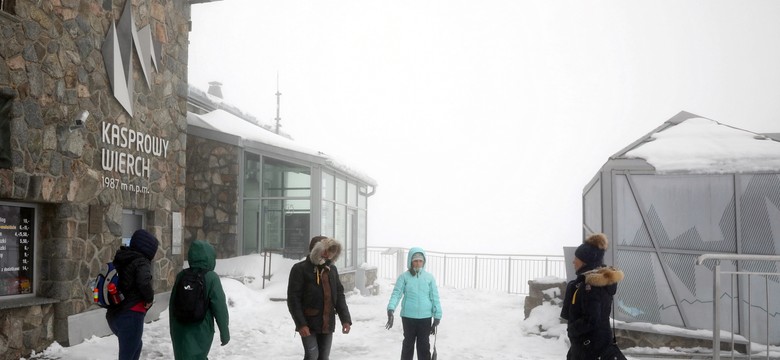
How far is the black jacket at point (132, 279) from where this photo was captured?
5.25 m

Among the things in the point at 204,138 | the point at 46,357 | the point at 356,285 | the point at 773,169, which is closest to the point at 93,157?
the point at 46,357

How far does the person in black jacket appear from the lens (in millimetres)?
5258

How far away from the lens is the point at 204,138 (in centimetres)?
1426

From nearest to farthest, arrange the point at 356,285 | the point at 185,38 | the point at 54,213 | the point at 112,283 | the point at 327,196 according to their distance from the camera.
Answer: the point at 112,283
the point at 54,213
the point at 185,38
the point at 327,196
the point at 356,285

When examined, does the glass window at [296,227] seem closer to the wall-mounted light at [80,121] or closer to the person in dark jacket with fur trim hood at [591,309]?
the wall-mounted light at [80,121]

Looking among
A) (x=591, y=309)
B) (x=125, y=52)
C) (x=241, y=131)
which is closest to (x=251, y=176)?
(x=241, y=131)

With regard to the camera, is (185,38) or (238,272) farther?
(238,272)

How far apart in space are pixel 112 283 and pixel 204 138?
941cm

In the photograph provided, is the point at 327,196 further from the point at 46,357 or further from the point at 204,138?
the point at 46,357

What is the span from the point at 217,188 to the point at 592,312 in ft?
36.7

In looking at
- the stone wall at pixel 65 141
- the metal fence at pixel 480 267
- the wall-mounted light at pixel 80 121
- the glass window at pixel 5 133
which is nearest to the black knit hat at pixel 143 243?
the stone wall at pixel 65 141

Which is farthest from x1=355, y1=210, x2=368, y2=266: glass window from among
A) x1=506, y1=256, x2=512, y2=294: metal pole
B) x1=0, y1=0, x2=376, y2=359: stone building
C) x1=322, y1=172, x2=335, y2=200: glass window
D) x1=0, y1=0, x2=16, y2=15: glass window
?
x1=0, y1=0, x2=16, y2=15: glass window

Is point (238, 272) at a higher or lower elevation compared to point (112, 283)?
lower

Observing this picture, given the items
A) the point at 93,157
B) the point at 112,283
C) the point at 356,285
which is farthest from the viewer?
the point at 356,285
